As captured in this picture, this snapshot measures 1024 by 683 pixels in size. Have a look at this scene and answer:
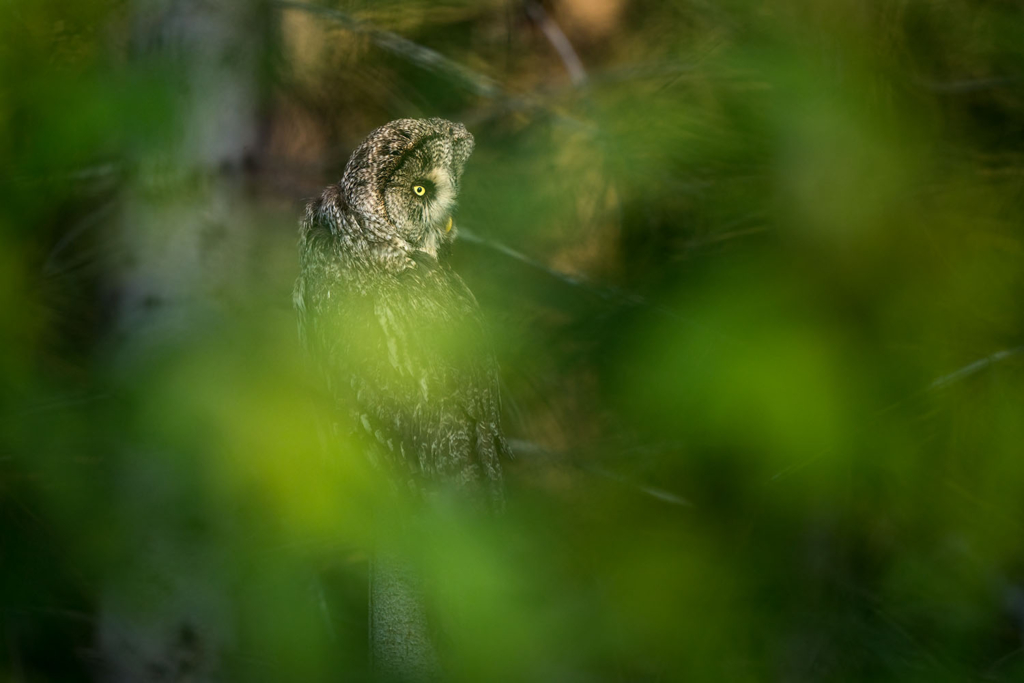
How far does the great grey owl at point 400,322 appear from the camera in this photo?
140 centimetres

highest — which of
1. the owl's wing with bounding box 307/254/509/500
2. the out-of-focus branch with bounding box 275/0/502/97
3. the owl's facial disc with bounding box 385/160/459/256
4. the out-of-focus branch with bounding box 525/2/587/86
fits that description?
the out-of-focus branch with bounding box 525/2/587/86

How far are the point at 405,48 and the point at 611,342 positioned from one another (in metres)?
0.91

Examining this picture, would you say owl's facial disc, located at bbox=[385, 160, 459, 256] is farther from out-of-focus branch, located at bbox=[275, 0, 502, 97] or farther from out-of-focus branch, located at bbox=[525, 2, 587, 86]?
out-of-focus branch, located at bbox=[525, 2, 587, 86]

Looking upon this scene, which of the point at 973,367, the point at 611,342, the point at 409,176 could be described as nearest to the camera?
the point at 409,176

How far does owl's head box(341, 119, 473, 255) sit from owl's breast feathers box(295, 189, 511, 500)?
4 centimetres

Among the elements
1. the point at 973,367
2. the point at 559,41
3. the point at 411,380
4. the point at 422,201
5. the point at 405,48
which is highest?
the point at 559,41

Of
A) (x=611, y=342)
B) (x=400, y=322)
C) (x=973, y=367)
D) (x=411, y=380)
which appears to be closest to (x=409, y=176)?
(x=400, y=322)

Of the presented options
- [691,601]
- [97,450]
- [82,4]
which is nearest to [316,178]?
[82,4]

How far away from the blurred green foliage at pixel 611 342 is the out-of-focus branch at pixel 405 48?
0.4 inches

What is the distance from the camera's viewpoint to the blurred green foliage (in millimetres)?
1741

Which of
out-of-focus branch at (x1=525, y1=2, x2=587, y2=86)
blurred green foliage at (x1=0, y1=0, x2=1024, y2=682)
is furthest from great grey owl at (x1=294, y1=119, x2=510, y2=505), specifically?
out-of-focus branch at (x1=525, y1=2, x2=587, y2=86)

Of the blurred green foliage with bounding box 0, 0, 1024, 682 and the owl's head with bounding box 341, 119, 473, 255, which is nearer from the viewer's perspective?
the owl's head with bounding box 341, 119, 473, 255

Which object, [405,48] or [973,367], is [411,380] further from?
[973,367]

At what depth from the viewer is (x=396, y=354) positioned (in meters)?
1.42
